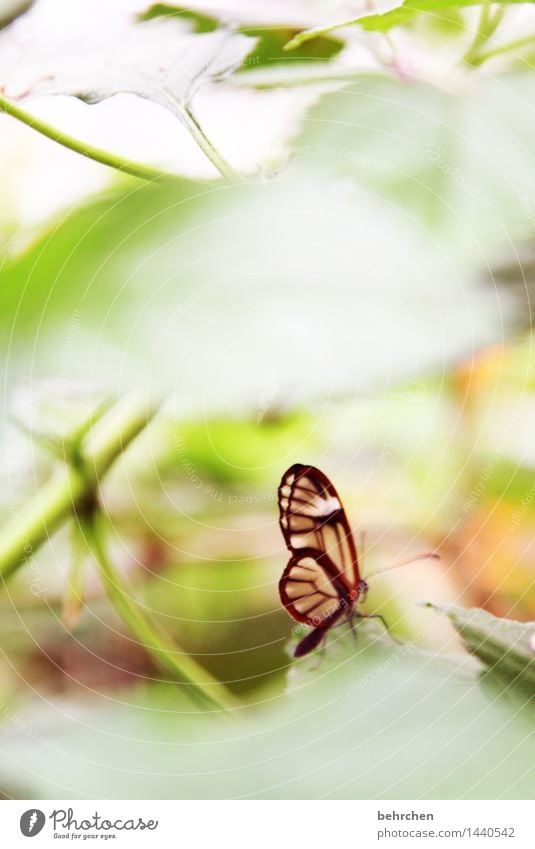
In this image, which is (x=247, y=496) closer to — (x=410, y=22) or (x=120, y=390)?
→ (x=120, y=390)

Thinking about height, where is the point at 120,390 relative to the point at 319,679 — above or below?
above

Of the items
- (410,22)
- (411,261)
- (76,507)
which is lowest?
(76,507)

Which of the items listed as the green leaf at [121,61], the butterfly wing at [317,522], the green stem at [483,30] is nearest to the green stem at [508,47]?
the green stem at [483,30]

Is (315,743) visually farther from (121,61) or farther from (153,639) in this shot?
(121,61)

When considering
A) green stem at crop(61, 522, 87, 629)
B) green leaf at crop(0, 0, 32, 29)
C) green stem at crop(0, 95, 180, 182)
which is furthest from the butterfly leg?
green leaf at crop(0, 0, 32, 29)

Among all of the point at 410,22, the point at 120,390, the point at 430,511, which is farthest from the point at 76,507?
the point at 410,22

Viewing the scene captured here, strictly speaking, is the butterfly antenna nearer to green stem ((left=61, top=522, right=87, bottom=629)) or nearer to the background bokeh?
the background bokeh

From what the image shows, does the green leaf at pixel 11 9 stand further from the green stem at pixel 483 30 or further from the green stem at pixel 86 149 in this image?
the green stem at pixel 483 30

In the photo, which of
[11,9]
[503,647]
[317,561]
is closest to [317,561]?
[317,561]
